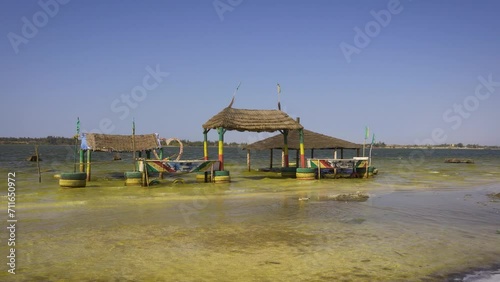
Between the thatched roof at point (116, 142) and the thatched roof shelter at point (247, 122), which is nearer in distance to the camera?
the thatched roof shelter at point (247, 122)

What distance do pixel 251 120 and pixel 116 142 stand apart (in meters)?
8.06

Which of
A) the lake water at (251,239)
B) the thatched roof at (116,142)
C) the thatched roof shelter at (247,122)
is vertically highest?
the thatched roof shelter at (247,122)

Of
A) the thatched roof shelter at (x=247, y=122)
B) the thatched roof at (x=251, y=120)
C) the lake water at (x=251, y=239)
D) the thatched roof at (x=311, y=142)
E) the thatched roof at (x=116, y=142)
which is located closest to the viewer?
the lake water at (x=251, y=239)

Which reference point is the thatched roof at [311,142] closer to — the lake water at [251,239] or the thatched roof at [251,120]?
the thatched roof at [251,120]

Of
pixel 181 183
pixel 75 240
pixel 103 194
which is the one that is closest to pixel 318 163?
pixel 181 183

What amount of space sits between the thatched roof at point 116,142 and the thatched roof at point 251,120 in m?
4.00

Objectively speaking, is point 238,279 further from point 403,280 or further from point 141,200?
point 141,200

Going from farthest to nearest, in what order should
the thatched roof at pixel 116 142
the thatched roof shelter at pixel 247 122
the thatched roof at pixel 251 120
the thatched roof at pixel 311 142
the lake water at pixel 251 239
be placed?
the thatched roof at pixel 311 142 < the thatched roof at pixel 116 142 < the thatched roof at pixel 251 120 < the thatched roof shelter at pixel 247 122 < the lake water at pixel 251 239

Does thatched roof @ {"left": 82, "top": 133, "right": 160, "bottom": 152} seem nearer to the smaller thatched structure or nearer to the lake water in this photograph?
the lake water

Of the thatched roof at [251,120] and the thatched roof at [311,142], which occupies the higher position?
the thatched roof at [251,120]

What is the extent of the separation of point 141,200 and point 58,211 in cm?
315

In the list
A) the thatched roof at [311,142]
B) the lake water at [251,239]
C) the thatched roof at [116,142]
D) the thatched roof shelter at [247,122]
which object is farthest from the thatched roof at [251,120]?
the lake water at [251,239]

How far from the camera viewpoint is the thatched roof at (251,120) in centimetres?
2144

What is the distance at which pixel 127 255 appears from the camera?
7461mm
